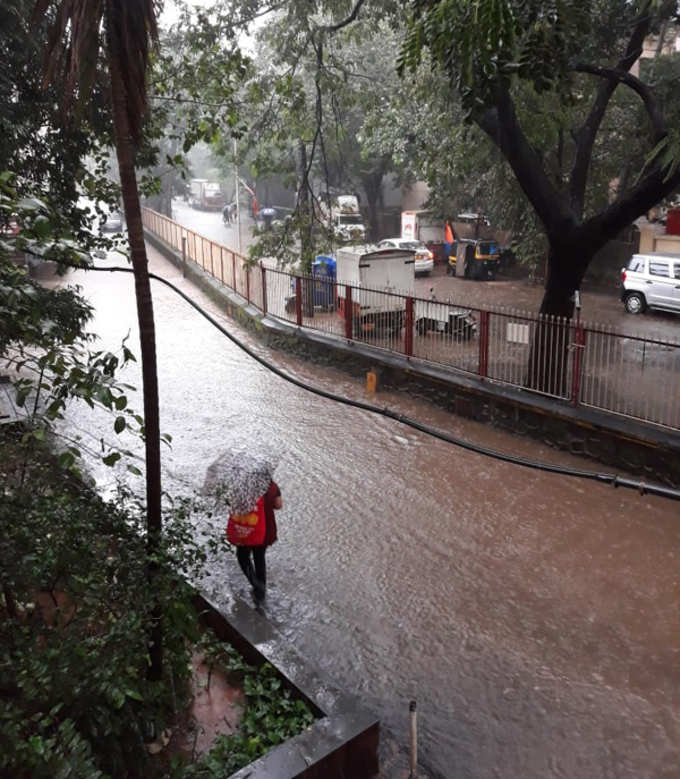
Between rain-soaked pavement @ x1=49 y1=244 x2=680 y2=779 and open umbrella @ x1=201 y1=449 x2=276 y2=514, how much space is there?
3.51ft

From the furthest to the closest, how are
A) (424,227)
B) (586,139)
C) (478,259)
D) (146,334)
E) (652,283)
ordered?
(424,227) < (478,259) < (652,283) < (586,139) < (146,334)

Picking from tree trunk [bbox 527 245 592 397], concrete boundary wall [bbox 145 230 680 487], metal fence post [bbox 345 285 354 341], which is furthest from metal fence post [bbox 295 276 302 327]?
tree trunk [bbox 527 245 592 397]

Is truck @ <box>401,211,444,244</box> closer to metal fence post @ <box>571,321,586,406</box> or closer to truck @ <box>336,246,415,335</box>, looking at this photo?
truck @ <box>336,246,415,335</box>

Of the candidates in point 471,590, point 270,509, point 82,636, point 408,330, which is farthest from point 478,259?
point 82,636

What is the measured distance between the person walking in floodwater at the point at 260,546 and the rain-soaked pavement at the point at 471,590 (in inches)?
9.5

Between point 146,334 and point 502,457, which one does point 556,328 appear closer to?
point 502,457

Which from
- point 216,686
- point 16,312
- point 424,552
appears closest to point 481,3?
point 16,312

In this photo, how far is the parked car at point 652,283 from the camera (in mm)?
20500

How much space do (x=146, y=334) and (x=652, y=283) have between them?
1881 centimetres

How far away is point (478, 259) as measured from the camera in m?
28.4

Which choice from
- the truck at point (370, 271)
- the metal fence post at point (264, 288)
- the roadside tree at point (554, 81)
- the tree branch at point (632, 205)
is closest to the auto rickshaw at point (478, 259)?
the truck at point (370, 271)

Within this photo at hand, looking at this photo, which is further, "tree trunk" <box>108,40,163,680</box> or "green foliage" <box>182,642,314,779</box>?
"tree trunk" <box>108,40,163,680</box>

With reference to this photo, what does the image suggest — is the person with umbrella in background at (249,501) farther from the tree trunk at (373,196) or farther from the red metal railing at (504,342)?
the tree trunk at (373,196)

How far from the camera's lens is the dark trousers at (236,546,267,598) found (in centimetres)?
710
